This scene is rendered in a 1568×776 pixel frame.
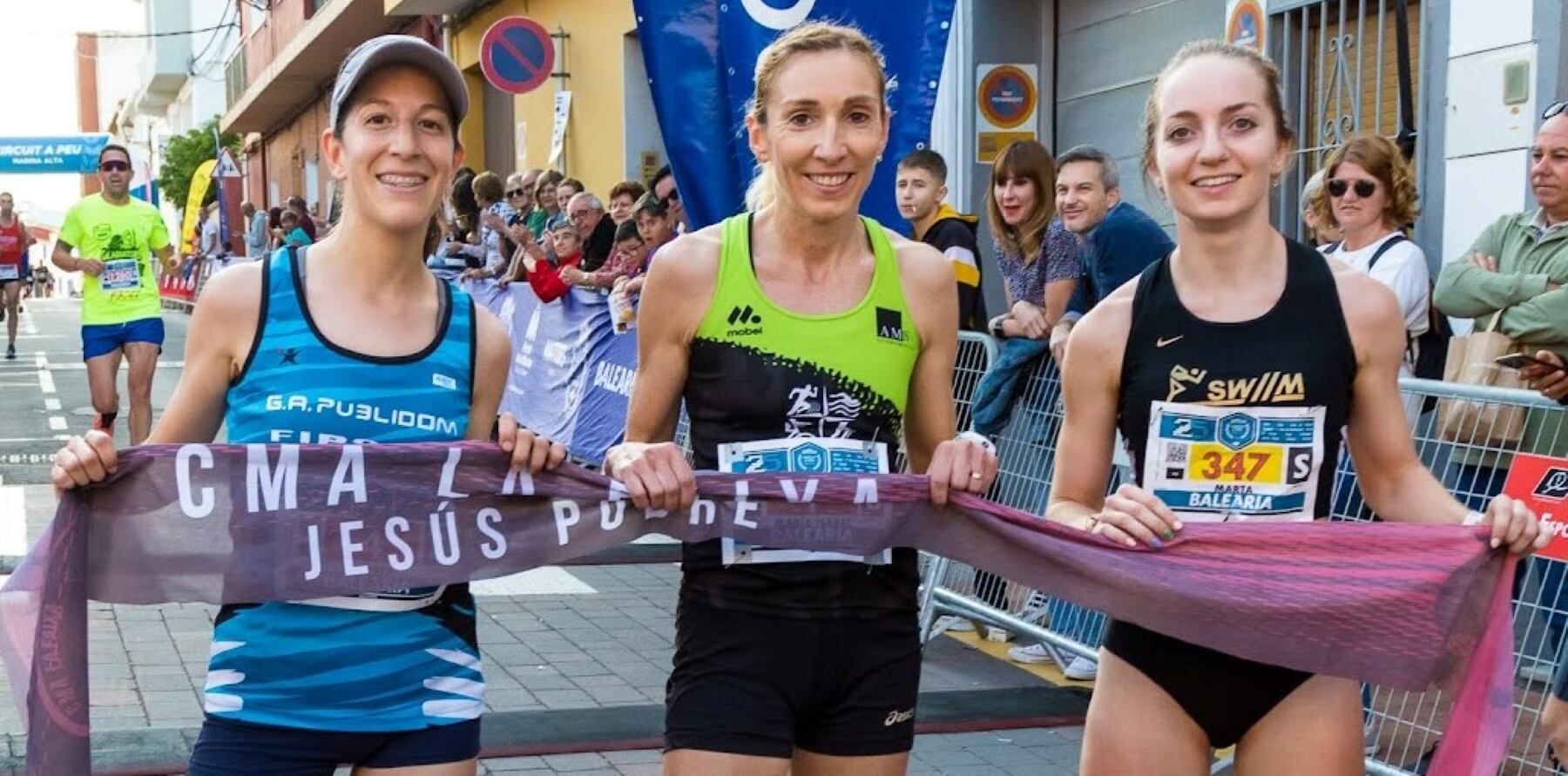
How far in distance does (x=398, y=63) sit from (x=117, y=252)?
33.9ft

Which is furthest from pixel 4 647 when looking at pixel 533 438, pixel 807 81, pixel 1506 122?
pixel 1506 122

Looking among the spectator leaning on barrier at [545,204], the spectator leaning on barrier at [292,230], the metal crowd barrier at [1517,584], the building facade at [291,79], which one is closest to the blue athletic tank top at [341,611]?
the metal crowd barrier at [1517,584]

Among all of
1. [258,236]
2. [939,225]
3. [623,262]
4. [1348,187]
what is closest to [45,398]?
[623,262]

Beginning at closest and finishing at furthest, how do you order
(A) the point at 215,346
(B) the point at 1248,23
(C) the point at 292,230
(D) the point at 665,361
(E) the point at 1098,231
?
(A) the point at 215,346, (D) the point at 665,361, (E) the point at 1098,231, (B) the point at 1248,23, (C) the point at 292,230

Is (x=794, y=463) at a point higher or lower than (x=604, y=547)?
higher

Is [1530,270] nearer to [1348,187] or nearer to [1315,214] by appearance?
[1348,187]

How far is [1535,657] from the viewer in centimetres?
475

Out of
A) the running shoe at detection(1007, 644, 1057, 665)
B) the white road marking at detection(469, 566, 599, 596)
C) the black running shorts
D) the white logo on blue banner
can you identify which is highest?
Result: the white logo on blue banner

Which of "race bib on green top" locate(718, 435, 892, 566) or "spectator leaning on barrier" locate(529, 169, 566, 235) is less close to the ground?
"spectator leaning on barrier" locate(529, 169, 566, 235)

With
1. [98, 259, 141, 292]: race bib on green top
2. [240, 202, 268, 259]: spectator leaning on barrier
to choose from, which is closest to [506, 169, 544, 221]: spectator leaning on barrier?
[98, 259, 141, 292]: race bib on green top

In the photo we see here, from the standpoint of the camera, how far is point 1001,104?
41.3 ft

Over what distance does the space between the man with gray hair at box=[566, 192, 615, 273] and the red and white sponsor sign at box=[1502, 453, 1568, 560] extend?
9384 millimetres

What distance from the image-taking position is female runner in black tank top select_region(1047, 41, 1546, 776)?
3221 mm

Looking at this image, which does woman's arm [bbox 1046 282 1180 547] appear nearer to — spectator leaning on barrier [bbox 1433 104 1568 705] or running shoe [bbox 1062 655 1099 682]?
spectator leaning on barrier [bbox 1433 104 1568 705]
